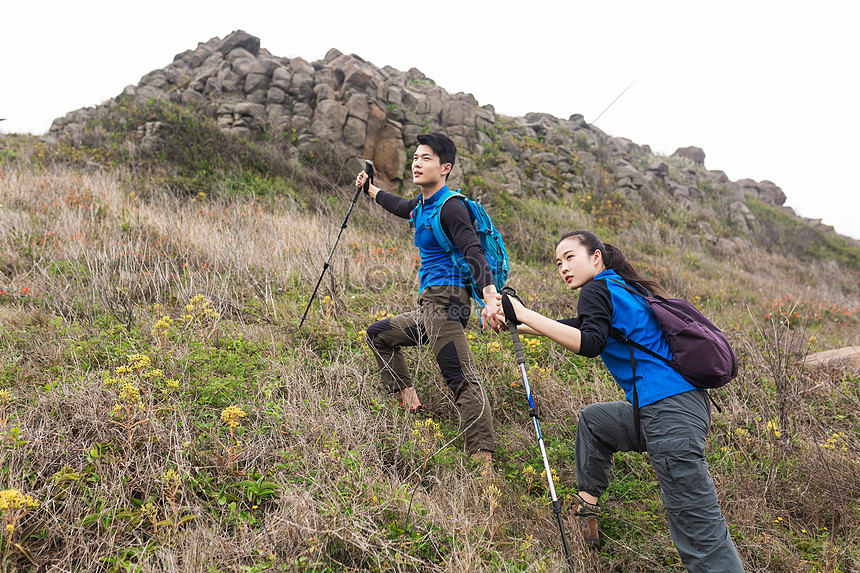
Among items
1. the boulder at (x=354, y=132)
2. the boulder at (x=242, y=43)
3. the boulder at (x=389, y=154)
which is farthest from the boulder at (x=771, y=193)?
the boulder at (x=242, y=43)

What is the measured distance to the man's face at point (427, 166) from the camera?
10.7 ft

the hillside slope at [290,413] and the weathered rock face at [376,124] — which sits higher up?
the weathered rock face at [376,124]

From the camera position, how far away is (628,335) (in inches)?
94.7

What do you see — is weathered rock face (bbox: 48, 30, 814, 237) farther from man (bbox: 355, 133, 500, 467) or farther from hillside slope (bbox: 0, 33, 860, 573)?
man (bbox: 355, 133, 500, 467)

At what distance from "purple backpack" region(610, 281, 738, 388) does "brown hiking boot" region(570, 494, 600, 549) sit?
0.99m

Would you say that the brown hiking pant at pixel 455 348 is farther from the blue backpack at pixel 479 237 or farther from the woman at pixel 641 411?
the woman at pixel 641 411

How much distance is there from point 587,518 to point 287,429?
197 centimetres

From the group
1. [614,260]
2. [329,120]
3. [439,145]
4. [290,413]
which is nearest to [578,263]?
[614,260]

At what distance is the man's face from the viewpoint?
325cm

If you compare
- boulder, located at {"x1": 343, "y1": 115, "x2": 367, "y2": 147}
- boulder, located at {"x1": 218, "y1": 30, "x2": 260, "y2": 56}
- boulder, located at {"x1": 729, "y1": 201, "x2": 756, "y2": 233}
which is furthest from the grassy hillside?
boulder, located at {"x1": 218, "y1": 30, "x2": 260, "y2": 56}

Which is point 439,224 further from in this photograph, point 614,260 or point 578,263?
point 614,260

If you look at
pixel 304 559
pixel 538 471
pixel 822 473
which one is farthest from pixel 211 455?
pixel 822 473

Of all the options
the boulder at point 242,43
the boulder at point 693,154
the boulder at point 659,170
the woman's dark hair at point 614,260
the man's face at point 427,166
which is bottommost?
the woman's dark hair at point 614,260

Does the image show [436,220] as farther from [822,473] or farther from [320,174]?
[320,174]
